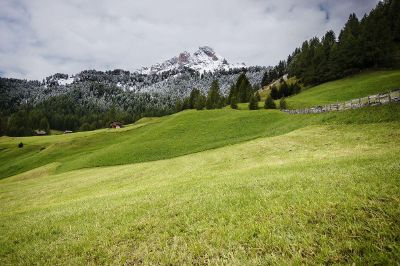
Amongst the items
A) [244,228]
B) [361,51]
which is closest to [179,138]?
[244,228]

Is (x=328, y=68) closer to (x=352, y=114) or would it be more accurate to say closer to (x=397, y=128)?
(x=352, y=114)

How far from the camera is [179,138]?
57750mm

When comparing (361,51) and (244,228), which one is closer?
(244,228)

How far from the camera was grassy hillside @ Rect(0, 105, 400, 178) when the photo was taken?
4365cm

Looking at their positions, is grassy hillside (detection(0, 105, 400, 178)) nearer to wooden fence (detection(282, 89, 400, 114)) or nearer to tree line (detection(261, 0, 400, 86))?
wooden fence (detection(282, 89, 400, 114))

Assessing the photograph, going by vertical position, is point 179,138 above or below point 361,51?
below

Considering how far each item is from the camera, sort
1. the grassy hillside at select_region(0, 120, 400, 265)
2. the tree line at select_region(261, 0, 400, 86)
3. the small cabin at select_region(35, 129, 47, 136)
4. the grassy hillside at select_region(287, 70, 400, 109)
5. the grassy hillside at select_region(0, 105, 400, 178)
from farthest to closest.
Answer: the small cabin at select_region(35, 129, 47, 136) → the tree line at select_region(261, 0, 400, 86) → the grassy hillside at select_region(287, 70, 400, 109) → the grassy hillside at select_region(0, 105, 400, 178) → the grassy hillside at select_region(0, 120, 400, 265)

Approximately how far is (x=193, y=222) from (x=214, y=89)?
118 meters

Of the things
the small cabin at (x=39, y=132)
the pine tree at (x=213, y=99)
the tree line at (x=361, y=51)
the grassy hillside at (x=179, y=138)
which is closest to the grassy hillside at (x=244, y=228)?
the grassy hillside at (x=179, y=138)

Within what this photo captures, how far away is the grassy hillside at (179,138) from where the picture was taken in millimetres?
43650

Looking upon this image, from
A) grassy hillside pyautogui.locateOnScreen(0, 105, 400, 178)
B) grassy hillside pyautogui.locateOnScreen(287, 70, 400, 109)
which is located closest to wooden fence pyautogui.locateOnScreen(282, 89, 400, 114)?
grassy hillside pyautogui.locateOnScreen(0, 105, 400, 178)

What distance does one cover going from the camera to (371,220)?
6297 millimetres

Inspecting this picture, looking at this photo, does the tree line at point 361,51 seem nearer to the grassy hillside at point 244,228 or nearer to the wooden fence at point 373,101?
the wooden fence at point 373,101

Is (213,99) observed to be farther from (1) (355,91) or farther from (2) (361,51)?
(2) (361,51)
